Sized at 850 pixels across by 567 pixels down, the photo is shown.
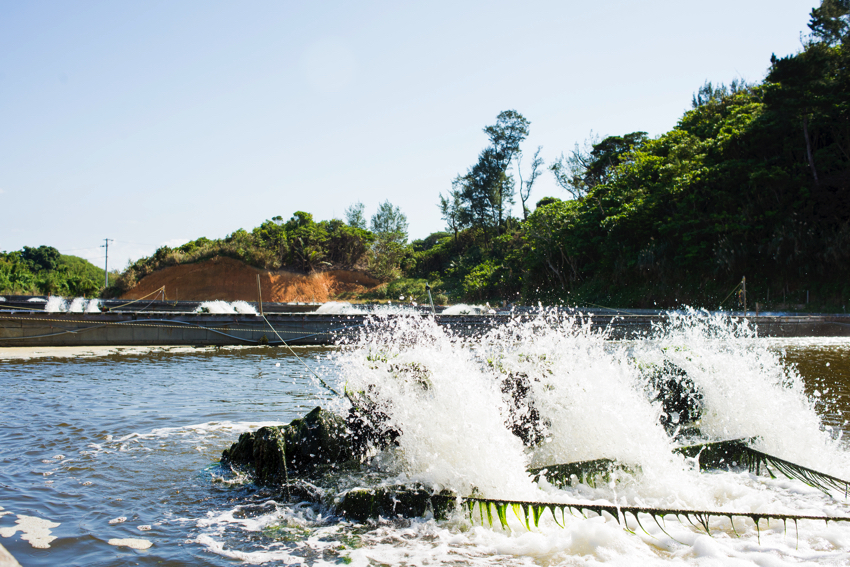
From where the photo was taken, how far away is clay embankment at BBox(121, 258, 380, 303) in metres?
45.6

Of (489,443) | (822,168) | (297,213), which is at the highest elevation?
(297,213)

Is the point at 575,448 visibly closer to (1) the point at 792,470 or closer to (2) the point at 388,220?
(1) the point at 792,470

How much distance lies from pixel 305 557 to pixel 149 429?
13.8ft

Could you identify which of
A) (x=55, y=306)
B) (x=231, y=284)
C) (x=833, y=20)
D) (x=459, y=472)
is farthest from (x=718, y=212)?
(x=231, y=284)

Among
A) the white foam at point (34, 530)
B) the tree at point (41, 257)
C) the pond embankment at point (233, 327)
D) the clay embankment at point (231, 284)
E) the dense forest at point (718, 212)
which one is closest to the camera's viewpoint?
the white foam at point (34, 530)

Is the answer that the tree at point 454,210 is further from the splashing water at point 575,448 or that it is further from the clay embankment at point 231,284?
the splashing water at point 575,448

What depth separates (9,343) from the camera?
15.8 metres

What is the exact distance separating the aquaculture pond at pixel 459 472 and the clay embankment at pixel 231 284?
1542 inches

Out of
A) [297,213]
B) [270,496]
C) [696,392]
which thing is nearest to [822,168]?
[696,392]

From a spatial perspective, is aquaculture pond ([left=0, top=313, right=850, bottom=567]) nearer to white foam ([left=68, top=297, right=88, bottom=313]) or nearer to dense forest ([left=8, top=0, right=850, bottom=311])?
dense forest ([left=8, top=0, right=850, bottom=311])

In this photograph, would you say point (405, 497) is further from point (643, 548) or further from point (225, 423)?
point (225, 423)

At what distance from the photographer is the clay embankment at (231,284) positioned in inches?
1796

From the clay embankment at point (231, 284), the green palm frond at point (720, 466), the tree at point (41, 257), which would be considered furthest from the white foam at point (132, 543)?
the tree at point (41, 257)

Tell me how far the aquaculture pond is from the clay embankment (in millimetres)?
39178
